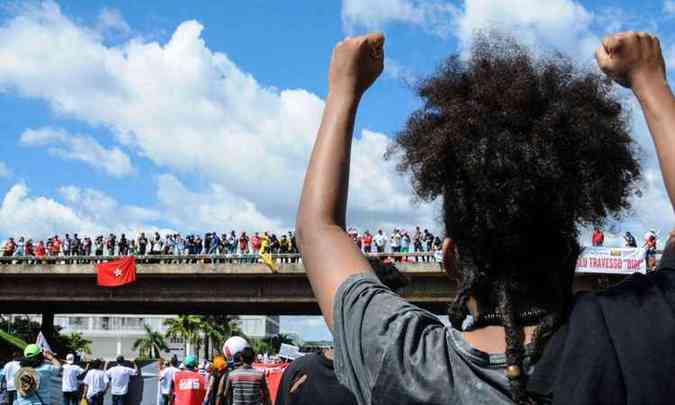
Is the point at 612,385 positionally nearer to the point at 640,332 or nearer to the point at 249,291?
the point at 640,332

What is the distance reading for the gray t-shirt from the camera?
1651 millimetres

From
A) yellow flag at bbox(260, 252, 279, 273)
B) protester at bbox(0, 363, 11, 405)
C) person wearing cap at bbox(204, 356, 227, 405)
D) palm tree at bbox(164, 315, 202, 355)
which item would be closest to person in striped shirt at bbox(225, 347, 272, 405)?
person wearing cap at bbox(204, 356, 227, 405)

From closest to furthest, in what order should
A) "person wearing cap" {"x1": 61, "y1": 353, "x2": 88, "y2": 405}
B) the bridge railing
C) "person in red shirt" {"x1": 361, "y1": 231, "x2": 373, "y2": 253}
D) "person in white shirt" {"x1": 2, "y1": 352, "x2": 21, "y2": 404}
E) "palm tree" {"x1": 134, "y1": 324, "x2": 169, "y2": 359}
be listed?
"person in white shirt" {"x1": 2, "y1": 352, "x2": 21, "y2": 404}, "person wearing cap" {"x1": 61, "y1": 353, "x2": 88, "y2": 405}, the bridge railing, "person in red shirt" {"x1": 361, "y1": 231, "x2": 373, "y2": 253}, "palm tree" {"x1": 134, "y1": 324, "x2": 169, "y2": 359}

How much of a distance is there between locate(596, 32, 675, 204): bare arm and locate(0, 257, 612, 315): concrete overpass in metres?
32.5

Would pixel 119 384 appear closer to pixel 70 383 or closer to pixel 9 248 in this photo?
pixel 70 383

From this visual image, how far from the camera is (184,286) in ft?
124

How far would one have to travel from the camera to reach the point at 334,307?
5.95 feet

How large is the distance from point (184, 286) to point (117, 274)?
9.73 ft

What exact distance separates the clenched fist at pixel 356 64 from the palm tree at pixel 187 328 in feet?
307

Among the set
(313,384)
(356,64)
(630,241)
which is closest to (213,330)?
(630,241)

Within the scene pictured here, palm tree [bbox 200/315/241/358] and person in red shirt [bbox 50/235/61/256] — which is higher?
person in red shirt [bbox 50/235/61/256]

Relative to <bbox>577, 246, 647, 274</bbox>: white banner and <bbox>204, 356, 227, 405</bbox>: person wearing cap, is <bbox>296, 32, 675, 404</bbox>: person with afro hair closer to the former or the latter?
<bbox>204, 356, 227, 405</bbox>: person wearing cap

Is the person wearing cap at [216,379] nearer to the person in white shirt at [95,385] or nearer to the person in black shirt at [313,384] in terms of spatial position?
the person in black shirt at [313,384]

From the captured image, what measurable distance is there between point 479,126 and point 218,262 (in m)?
36.2
